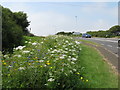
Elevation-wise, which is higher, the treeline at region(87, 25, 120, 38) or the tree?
the tree

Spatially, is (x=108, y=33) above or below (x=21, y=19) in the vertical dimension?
below

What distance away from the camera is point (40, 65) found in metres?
4.00

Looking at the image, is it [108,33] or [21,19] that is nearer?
[21,19]

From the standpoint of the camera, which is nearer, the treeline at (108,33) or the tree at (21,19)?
the tree at (21,19)

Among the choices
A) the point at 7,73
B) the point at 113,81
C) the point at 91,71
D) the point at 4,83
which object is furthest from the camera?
the point at 91,71

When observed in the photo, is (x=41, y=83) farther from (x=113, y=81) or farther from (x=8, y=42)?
(x=8, y=42)

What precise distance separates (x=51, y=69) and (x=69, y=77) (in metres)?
0.50

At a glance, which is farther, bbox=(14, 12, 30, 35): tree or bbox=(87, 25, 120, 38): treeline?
bbox=(87, 25, 120, 38): treeline

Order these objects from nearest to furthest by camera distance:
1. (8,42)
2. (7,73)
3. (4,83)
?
(4,83), (7,73), (8,42)

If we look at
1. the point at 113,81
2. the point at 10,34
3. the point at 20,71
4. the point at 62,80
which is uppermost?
the point at 10,34

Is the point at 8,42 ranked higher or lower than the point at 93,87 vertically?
higher

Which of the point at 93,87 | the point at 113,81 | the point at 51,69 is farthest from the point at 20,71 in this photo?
the point at 113,81

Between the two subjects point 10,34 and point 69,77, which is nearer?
point 69,77

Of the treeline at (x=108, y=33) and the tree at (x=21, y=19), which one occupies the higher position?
the tree at (x=21, y=19)
